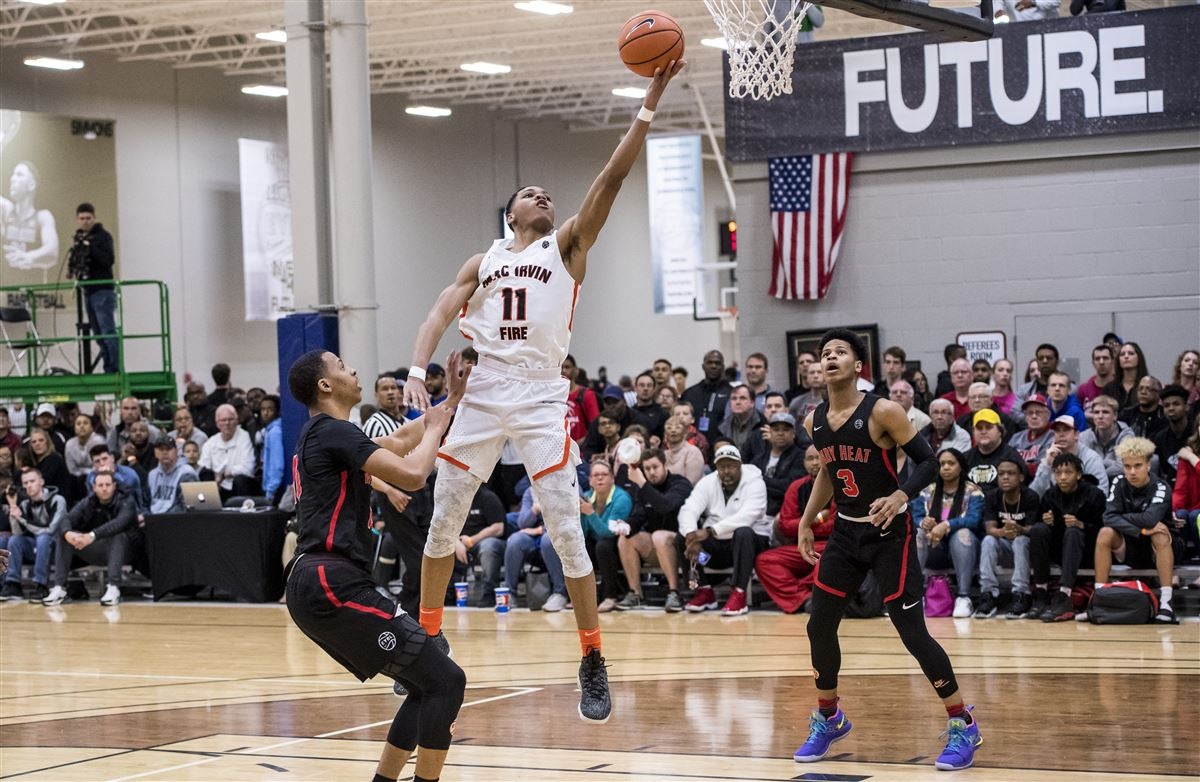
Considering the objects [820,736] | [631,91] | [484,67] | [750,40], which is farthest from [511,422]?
[631,91]

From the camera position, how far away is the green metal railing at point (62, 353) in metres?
19.5

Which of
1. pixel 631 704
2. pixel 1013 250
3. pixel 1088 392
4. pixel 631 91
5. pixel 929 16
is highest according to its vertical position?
pixel 631 91

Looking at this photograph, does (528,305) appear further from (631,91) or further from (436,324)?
(631,91)

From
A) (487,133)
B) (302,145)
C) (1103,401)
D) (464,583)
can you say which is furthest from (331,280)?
(487,133)

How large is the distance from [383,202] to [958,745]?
74.7 ft

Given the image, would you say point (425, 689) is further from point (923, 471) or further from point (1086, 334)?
point (1086, 334)

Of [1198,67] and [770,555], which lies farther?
[1198,67]

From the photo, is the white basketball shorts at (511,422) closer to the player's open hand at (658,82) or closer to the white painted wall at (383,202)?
the player's open hand at (658,82)

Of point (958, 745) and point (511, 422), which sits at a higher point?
point (511, 422)

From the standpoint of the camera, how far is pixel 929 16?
885cm

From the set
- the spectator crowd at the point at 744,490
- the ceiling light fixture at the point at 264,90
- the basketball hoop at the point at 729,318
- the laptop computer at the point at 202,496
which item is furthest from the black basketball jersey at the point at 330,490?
the basketball hoop at the point at 729,318

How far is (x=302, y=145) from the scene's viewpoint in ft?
46.3

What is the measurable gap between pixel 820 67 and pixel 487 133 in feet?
52.7

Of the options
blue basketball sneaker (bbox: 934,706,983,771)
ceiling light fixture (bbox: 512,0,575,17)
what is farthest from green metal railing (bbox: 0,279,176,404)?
blue basketball sneaker (bbox: 934,706,983,771)
